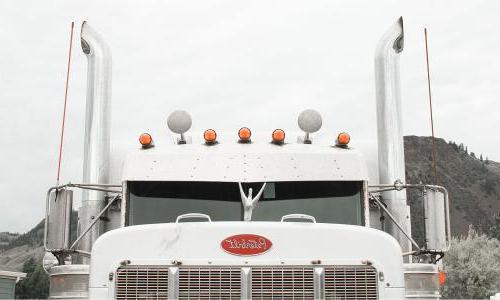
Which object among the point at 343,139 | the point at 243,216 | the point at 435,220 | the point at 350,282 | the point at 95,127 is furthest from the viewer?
the point at 95,127

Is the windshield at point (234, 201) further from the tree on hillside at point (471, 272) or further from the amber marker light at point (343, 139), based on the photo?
the tree on hillside at point (471, 272)

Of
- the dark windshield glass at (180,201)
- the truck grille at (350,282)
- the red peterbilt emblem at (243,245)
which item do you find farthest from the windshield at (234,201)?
the truck grille at (350,282)

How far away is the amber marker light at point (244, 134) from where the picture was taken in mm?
6984

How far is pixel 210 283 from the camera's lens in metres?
5.42

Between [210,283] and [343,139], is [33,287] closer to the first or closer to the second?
[343,139]

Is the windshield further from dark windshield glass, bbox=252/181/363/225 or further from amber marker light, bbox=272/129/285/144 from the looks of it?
amber marker light, bbox=272/129/285/144

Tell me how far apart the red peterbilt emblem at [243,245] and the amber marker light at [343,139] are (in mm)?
1847

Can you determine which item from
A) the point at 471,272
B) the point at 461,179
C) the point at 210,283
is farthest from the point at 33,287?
the point at 461,179

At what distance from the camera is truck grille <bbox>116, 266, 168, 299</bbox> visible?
5.45 metres

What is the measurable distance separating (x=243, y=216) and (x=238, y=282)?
101 cm

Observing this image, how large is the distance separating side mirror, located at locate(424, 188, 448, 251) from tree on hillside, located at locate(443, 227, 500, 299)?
4419cm

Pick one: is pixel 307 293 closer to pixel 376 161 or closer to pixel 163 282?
pixel 163 282

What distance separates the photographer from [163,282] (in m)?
5.46

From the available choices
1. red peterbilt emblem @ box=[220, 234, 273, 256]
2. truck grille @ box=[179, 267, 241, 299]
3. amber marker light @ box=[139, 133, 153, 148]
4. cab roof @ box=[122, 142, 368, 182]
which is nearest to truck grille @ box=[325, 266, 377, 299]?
red peterbilt emblem @ box=[220, 234, 273, 256]
